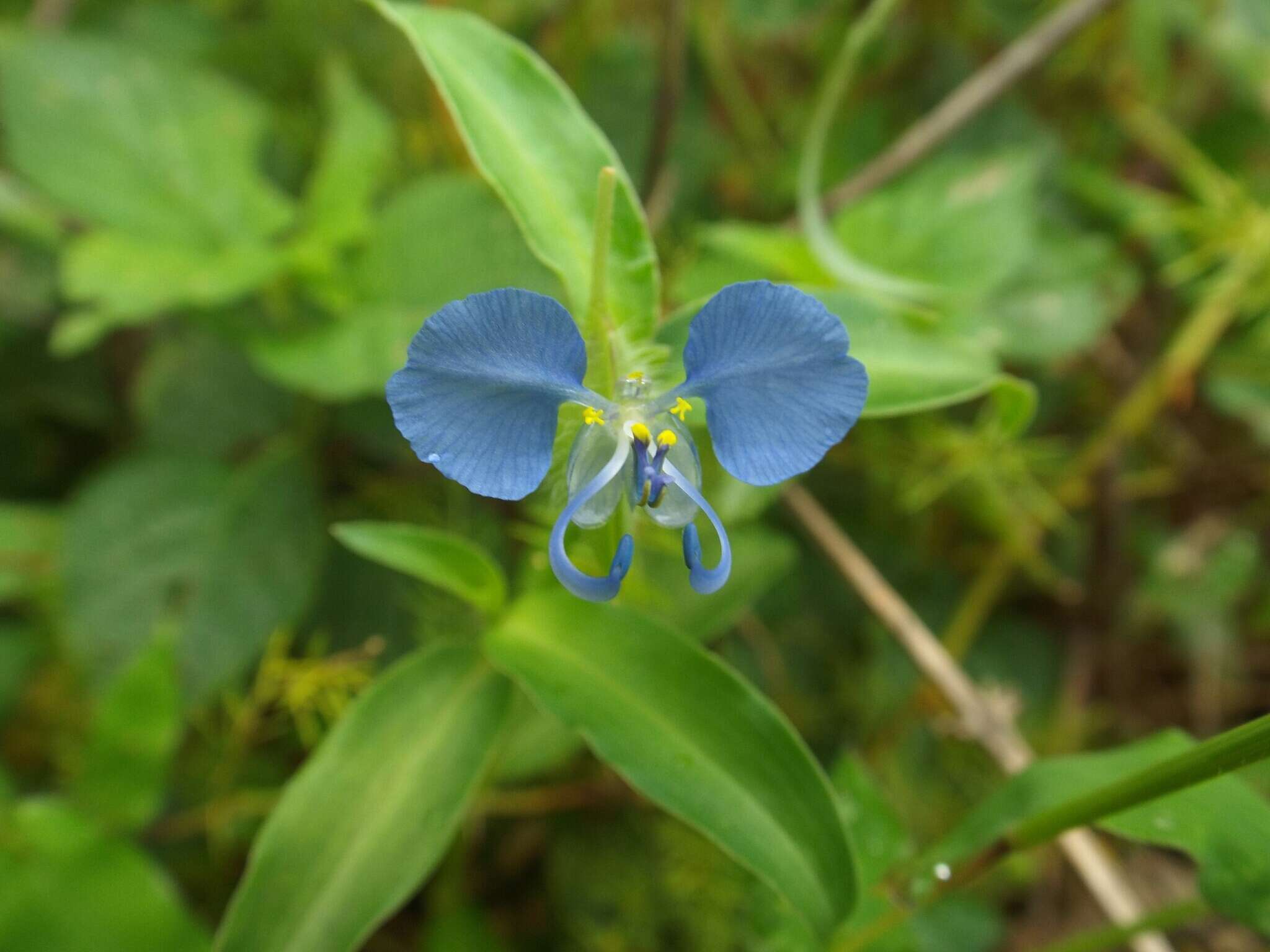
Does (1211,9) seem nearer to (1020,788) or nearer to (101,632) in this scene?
(1020,788)

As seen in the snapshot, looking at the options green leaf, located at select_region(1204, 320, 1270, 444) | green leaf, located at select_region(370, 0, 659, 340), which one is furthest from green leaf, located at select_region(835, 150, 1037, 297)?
green leaf, located at select_region(370, 0, 659, 340)

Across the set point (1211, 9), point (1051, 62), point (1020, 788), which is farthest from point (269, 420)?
point (1211, 9)

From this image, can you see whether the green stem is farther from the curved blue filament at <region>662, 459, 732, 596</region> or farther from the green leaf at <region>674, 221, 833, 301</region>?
the curved blue filament at <region>662, 459, 732, 596</region>

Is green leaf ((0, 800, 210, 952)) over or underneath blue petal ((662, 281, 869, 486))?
underneath

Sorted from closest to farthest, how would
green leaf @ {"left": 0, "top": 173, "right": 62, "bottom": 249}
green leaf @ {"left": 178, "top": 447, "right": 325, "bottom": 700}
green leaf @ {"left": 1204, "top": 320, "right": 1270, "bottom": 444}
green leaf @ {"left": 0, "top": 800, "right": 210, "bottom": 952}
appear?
green leaf @ {"left": 0, "top": 800, "right": 210, "bottom": 952} < green leaf @ {"left": 178, "top": 447, "right": 325, "bottom": 700} < green leaf @ {"left": 0, "top": 173, "right": 62, "bottom": 249} < green leaf @ {"left": 1204, "top": 320, "right": 1270, "bottom": 444}

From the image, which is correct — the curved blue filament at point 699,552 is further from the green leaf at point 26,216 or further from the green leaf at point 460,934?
the green leaf at point 26,216
